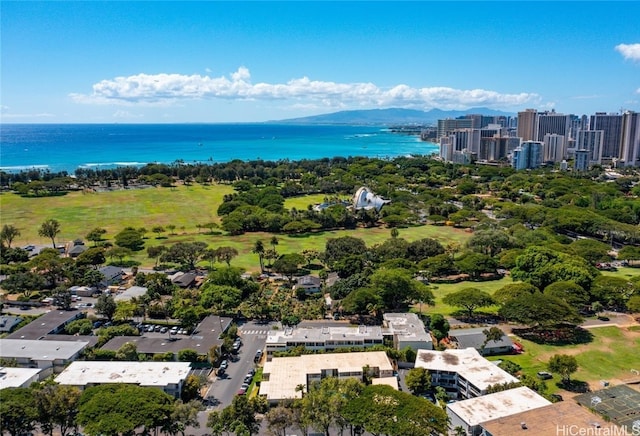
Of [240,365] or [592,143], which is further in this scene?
[592,143]

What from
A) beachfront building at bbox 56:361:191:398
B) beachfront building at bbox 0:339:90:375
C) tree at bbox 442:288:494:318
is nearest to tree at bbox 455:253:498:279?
tree at bbox 442:288:494:318

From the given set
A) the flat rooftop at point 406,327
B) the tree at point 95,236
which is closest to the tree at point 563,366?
the flat rooftop at point 406,327

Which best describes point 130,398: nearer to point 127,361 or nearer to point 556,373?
point 127,361

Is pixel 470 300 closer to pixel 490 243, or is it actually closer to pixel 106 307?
pixel 490 243

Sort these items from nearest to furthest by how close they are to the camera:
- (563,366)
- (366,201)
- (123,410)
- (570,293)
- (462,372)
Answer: (123,410)
(462,372)
(563,366)
(570,293)
(366,201)

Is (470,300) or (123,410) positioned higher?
(123,410)

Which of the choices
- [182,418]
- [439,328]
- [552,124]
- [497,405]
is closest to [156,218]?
[439,328]
